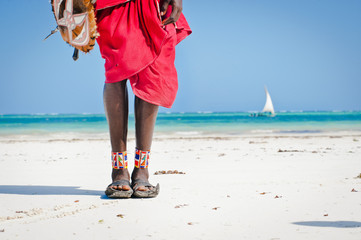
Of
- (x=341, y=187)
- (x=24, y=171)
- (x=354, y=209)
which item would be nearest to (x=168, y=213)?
(x=354, y=209)

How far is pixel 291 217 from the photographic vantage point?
1662mm

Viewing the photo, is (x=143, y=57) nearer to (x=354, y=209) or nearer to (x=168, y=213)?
(x=168, y=213)

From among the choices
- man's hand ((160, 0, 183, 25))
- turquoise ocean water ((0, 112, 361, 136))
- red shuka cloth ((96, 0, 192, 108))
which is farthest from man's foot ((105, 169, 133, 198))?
turquoise ocean water ((0, 112, 361, 136))

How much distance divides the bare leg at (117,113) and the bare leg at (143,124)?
0.08 m

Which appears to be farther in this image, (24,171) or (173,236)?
(24,171)

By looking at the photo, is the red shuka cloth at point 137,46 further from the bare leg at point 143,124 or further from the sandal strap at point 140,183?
the sandal strap at point 140,183

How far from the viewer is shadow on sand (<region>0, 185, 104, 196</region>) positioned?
92.8 inches

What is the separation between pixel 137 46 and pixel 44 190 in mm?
1101

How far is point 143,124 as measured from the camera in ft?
7.48

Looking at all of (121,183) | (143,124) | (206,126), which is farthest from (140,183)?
(206,126)

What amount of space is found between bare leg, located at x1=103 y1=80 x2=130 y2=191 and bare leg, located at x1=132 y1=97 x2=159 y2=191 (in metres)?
0.08

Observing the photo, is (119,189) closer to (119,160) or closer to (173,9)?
(119,160)

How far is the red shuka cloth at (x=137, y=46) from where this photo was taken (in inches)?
84.1

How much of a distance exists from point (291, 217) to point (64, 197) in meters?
1.25
